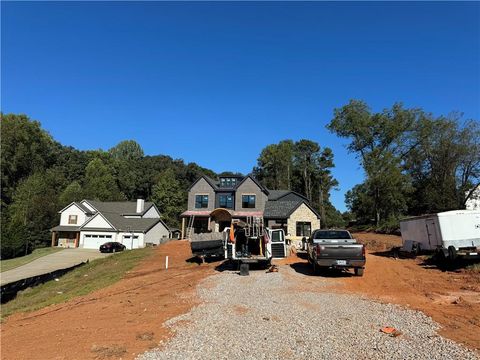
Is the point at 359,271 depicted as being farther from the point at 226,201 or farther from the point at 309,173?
the point at 309,173

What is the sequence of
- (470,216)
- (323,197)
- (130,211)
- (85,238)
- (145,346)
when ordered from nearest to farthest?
(145,346) < (470,216) < (85,238) < (130,211) < (323,197)

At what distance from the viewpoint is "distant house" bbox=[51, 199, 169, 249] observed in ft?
159

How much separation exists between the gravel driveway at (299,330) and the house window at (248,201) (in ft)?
102

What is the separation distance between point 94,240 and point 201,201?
59.9 ft

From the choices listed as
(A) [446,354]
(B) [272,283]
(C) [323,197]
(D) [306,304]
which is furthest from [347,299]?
(C) [323,197]

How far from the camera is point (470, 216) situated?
17109 millimetres

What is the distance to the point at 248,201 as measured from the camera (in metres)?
42.6

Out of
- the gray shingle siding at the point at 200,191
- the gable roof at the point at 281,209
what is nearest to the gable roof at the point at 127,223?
the gray shingle siding at the point at 200,191

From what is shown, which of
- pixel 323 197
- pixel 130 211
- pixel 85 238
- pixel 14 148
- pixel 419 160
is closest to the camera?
pixel 419 160

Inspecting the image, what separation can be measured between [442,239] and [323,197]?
203 ft

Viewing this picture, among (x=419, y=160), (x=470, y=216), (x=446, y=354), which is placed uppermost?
(x=419, y=160)

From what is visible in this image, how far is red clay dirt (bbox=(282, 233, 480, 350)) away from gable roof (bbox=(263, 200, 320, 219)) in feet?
66.0

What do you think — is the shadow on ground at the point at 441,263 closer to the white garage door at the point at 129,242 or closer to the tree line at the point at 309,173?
the tree line at the point at 309,173

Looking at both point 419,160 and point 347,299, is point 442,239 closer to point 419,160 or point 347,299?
point 347,299
